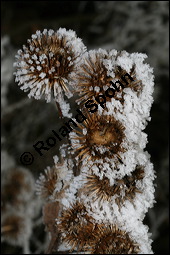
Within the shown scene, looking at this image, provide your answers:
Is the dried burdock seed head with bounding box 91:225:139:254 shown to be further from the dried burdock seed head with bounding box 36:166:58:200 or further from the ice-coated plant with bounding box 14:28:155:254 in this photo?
the dried burdock seed head with bounding box 36:166:58:200

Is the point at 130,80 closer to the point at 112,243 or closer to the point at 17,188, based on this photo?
the point at 112,243

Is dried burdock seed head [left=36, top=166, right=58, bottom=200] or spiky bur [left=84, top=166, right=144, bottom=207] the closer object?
spiky bur [left=84, top=166, right=144, bottom=207]

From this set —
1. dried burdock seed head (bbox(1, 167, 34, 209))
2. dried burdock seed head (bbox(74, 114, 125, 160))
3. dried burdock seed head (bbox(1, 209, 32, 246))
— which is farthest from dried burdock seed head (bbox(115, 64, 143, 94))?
dried burdock seed head (bbox(1, 209, 32, 246))

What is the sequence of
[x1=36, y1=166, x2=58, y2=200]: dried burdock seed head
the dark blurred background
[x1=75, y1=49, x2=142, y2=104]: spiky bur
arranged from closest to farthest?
[x1=75, y1=49, x2=142, y2=104]: spiky bur → [x1=36, y1=166, x2=58, y2=200]: dried burdock seed head → the dark blurred background

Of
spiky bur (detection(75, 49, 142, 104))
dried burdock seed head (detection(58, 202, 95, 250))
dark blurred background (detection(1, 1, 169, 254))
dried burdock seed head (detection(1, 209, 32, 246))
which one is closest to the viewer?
spiky bur (detection(75, 49, 142, 104))

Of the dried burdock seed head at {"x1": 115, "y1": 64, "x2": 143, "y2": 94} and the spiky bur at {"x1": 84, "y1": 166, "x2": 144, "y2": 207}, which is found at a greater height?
the dried burdock seed head at {"x1": 115, "y1": 64, "x2": 143, "y2": 94}

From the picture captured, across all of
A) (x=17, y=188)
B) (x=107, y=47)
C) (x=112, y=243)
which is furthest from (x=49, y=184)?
(x=107, y=47)
